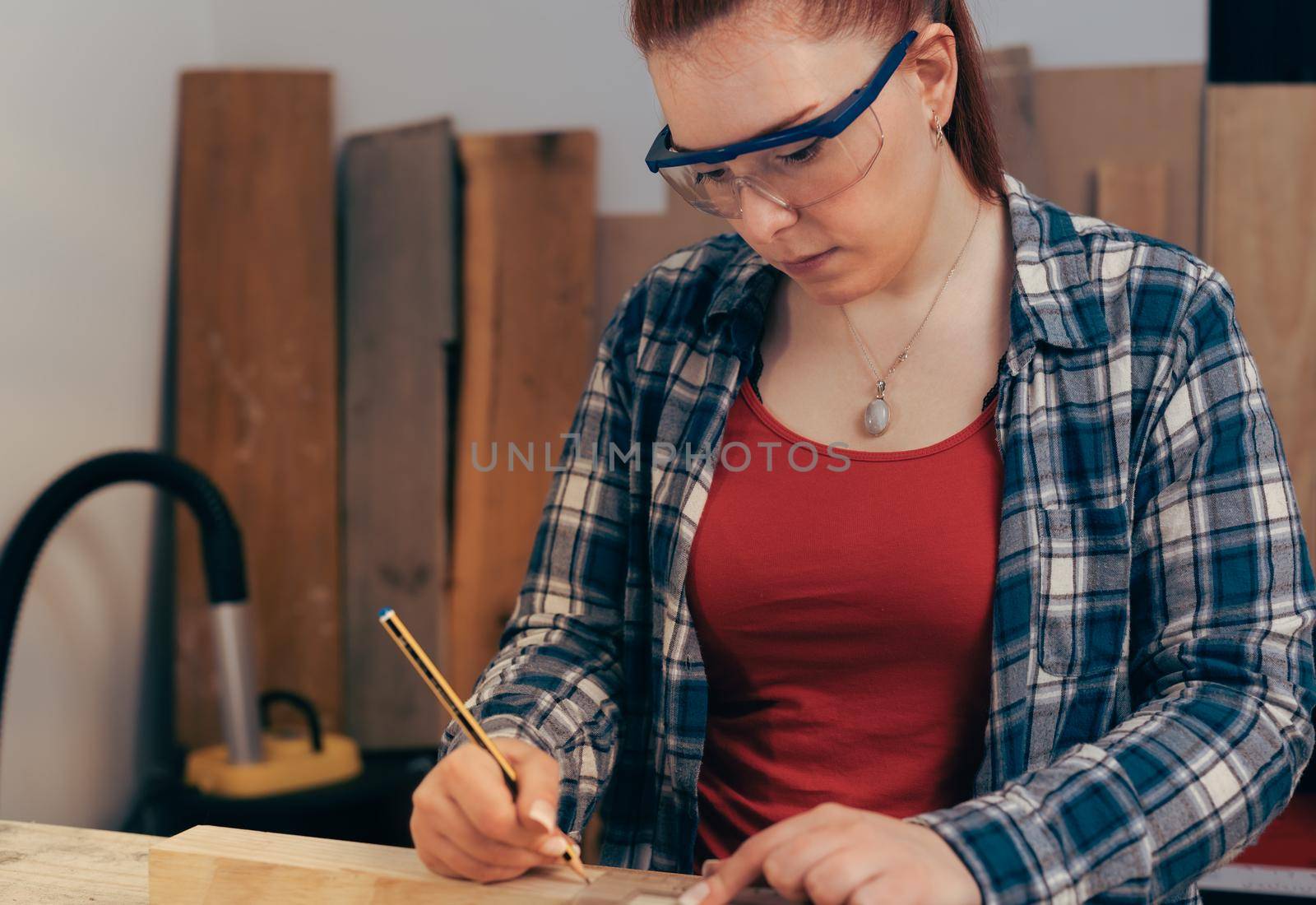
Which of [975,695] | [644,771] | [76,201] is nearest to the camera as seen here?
[975,695]

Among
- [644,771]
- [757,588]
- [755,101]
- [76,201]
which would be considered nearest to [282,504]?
[76,201]

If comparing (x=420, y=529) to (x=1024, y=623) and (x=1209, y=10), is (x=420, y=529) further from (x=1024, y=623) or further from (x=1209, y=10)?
(x=1209, y=10)

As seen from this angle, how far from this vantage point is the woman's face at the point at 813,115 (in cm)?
94

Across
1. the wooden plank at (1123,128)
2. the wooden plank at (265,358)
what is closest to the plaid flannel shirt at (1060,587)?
the wooden plank at (1123,128)

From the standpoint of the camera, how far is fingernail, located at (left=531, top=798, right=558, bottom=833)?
2.69 ft

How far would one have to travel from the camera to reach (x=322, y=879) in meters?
0.86

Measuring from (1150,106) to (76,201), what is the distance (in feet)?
6.30

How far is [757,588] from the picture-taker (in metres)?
1.10

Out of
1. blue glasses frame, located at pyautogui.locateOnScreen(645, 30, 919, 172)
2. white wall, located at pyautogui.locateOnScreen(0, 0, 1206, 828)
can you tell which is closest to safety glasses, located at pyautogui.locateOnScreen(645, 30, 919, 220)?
blue glasses frame, located at pyautogui.locateOnScreen(645, 30, 919, 172)

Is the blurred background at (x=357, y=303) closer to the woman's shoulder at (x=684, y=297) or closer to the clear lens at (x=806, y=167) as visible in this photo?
the woman's shoulder at (x=684, y=297)

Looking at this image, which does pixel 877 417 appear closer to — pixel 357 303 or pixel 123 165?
pixel 357 303

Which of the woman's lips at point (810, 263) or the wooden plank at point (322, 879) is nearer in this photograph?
the wooden plank at point (322, 879)

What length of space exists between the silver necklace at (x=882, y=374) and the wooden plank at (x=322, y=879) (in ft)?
1.56

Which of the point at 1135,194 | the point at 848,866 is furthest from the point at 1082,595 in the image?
the point at 1135,194
